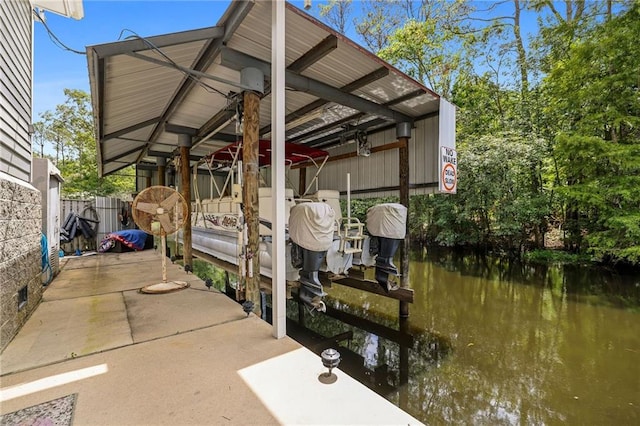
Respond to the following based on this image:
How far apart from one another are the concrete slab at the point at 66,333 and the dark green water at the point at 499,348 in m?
3.02

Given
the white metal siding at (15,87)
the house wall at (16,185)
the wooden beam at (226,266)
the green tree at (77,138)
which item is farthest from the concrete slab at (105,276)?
the green tree at (77,138)

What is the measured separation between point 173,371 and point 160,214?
2889 millimetres

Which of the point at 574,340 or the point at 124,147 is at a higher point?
the point at 124,147

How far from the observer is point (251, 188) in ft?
12.0

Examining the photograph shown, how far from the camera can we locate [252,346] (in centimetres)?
254

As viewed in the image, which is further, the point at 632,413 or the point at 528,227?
the point at 528,227

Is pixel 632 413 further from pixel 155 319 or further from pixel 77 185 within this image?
pixel 77 185

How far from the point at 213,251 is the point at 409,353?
178 inches

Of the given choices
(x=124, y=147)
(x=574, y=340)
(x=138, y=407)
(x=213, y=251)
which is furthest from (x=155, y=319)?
(x=574, y=340)

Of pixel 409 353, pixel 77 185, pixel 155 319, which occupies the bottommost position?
pixel 409 353

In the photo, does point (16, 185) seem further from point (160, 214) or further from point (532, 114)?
point (532, 114)

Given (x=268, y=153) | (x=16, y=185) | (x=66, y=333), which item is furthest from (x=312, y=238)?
(x=268, y=153)

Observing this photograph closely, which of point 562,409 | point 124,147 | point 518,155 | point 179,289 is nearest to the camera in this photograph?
point 562,409

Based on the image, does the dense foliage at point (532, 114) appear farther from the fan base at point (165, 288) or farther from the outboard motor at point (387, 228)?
the fan base at point (165, 288)
